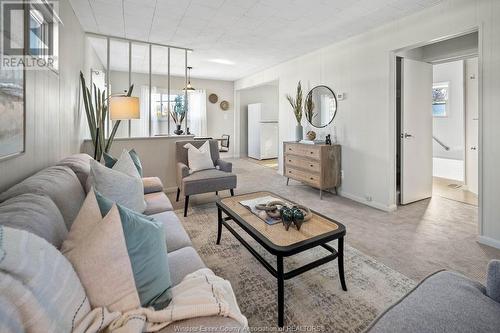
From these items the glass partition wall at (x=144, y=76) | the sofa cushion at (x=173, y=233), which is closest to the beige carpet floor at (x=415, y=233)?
the sofa cushion at (x=173, y=233)

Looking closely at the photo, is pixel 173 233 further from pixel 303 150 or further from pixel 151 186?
pixel 303 150

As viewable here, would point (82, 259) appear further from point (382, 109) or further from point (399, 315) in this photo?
point (382, 109)

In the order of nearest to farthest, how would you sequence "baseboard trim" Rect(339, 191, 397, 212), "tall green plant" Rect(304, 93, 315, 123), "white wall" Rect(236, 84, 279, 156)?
1. "baseboard trim" Rect(339, 191, 397, 212)
2. "tall green plant" Rect(304, 93, 315, 123)
3. "white wall" Rect(236, 84, 279, 156)

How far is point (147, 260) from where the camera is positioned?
92cm

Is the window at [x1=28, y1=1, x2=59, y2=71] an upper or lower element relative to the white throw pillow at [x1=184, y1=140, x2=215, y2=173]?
upper

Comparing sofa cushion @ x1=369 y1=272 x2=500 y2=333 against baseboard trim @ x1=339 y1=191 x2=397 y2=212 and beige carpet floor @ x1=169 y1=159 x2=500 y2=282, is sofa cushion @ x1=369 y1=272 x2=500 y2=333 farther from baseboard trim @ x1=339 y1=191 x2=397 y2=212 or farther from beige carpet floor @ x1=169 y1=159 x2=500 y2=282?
baseboard trim @ x1=339 y1=191 x2=397 y2=212

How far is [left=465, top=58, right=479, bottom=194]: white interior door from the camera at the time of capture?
13.2 feet

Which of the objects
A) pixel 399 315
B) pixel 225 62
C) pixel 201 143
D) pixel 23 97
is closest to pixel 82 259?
pixel 399 315

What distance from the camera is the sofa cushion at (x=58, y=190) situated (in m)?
1.16

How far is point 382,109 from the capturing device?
329 centimetres

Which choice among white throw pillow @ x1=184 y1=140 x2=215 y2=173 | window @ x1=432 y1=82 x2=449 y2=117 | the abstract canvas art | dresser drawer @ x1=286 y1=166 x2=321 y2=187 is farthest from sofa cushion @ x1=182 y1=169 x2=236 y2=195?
window @ x1=432 y1=82 x2=449 y2=117

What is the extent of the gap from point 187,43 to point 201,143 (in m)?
Result: 1.69

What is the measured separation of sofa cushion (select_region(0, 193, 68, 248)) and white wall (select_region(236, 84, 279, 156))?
7058 millimetres

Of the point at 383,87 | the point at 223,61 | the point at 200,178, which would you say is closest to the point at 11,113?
the point at 200,178
